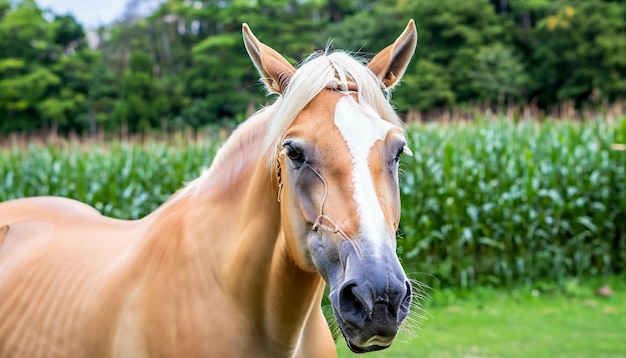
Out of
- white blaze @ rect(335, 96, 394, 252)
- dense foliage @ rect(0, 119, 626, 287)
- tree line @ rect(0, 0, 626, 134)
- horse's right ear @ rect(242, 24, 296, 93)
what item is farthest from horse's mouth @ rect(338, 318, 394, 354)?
tree line @ rect(0, 0, 626, 134)

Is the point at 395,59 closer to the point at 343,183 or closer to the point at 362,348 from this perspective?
the point at 343,183

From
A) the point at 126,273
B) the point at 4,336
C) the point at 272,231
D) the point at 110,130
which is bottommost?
the point at 110,130

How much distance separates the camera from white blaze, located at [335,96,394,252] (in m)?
1.57

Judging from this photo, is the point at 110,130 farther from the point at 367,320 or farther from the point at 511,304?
the point at 367,320

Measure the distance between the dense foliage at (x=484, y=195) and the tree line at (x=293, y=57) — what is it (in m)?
15.0

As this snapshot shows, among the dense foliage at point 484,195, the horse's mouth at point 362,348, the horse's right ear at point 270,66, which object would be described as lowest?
the dense foliage at point 484,195

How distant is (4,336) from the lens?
2.35 metres

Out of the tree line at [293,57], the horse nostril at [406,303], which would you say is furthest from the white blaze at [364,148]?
the tree line at [293,57]

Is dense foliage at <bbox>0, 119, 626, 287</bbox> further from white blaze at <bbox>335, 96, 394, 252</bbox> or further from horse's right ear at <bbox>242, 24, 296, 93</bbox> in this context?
white blaze at <bbox>335, 96, 394, 252</bbox>

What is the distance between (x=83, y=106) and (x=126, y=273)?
98.6 ft

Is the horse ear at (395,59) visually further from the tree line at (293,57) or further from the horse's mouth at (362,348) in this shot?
the tree line at (293,57)

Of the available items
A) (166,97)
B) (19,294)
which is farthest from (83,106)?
(19,294)

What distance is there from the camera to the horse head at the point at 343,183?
1519 mm

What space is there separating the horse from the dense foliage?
5.37 metres
